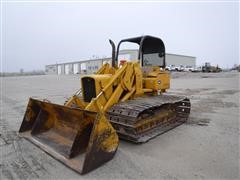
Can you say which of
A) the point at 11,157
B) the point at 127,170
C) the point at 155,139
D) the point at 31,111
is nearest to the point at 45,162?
the point at 11,157

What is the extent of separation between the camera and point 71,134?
398 centimetres

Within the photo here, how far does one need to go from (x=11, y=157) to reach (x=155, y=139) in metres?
2.83

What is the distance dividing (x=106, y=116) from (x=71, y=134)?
0.82 m

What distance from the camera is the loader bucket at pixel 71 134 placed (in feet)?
10.3

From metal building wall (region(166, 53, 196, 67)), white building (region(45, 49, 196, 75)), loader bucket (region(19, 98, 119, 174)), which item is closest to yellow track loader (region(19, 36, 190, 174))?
loader bucket (region(19, 98, 119, 174))

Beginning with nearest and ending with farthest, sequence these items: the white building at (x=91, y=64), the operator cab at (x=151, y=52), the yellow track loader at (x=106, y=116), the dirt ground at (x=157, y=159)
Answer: the dirt ground at (x=157, y=159) → the yellow track loader at (x=106, y=116) → the operator cab at (x=151, y=52) → the white building at (x=91, y=64)

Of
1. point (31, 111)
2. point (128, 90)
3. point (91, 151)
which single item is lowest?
point (91, 151)

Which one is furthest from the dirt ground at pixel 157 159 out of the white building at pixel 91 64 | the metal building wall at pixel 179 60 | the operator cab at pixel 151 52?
the metal building wall at pixel 179 60

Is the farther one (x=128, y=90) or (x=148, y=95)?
(x=148, y=95)

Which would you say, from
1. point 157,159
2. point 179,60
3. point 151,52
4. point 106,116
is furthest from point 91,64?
point 157,159

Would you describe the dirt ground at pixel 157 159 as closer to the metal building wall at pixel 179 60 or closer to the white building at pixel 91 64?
the white building at pixel 91 64

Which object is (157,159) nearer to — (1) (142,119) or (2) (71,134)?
(1) (142,119)

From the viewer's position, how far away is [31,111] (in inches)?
185

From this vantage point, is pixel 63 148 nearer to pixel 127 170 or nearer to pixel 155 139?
pixel 127 170
